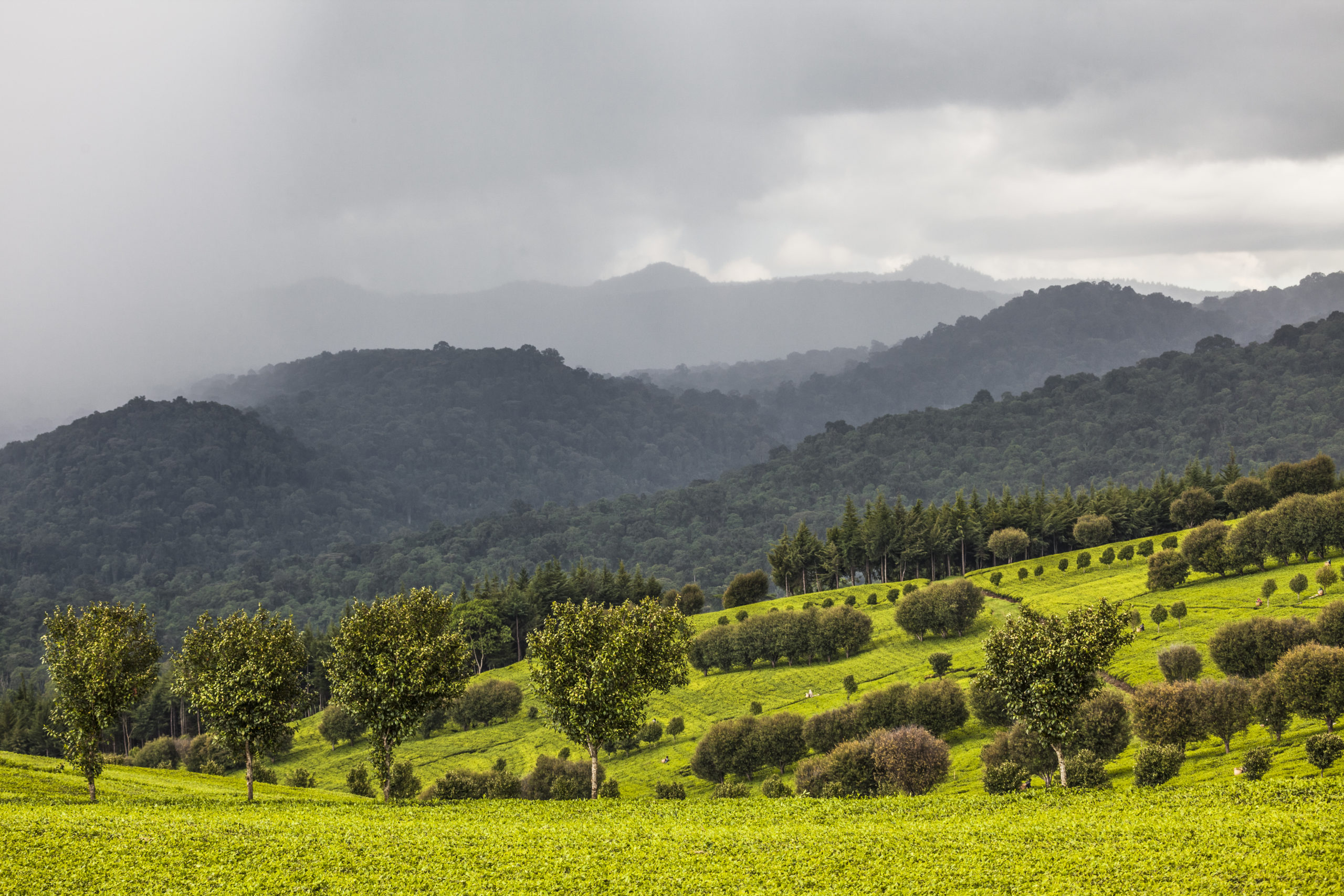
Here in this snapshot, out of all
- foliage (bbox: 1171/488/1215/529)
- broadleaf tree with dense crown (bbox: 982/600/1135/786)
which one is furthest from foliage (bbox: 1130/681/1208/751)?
foliage (bbox: 1171/488/1215/529)

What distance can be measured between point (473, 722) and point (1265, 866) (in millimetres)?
99853

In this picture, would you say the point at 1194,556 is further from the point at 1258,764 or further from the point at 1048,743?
the point at 1048,743

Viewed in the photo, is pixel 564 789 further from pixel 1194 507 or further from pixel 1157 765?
pixel 1194 507

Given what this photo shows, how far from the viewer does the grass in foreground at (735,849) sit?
31.3m

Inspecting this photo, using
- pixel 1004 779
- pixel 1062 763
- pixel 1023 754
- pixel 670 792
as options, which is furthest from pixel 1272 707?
pixel 670 792

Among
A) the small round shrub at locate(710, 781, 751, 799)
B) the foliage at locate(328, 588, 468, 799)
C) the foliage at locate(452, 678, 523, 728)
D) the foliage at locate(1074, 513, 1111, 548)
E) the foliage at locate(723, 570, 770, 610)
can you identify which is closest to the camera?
the foliage at locate(328, 588, 468, 799)

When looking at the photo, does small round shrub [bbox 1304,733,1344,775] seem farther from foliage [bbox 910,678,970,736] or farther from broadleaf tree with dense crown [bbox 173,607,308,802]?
broadleaf tree with dense crown [bbox 173,607,308,802]

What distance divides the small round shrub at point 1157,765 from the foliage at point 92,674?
199ft

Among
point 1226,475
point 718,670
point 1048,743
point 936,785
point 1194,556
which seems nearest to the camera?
point 1048,743

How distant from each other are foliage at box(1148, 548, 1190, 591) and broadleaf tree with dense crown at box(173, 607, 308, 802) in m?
100

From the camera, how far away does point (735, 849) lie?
35.9 meters

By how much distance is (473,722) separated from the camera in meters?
114

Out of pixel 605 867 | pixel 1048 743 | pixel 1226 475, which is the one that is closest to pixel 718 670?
pixel 1048 743

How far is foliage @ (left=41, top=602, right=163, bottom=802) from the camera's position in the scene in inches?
1882
